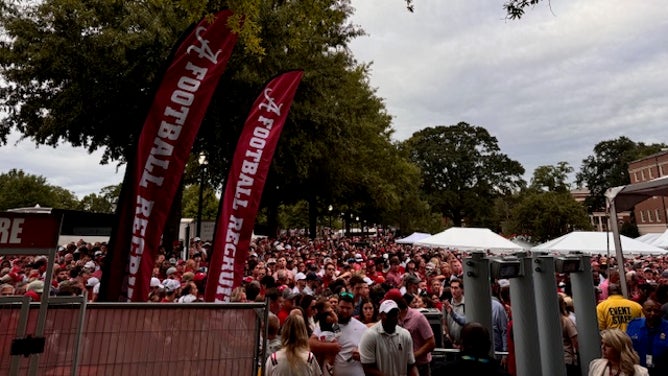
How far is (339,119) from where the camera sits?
19625mm

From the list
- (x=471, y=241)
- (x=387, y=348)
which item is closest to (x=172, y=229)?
(x=471, y=241)

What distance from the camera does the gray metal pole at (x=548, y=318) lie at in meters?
4.21

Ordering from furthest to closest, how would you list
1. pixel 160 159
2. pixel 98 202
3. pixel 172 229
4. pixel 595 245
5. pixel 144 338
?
pixel 98 202 → pixel 172 229 → pixel 595 245 → pixel 160 159 → pixel 144 338

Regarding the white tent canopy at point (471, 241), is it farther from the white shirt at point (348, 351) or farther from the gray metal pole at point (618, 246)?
the white shirt at point (348, 351)

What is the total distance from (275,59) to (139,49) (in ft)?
17.3

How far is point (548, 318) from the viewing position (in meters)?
4.24

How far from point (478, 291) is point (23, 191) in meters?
91.2

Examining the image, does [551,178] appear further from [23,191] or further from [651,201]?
[23,191]

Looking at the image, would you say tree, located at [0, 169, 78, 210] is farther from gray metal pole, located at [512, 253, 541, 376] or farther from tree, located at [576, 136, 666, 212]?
tree, located at [576, 136, 666, 212]

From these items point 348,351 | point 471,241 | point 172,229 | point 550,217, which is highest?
point 550,217

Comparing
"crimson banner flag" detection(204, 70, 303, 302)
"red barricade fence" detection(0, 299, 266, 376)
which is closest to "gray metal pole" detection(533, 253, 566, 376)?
"red barricade fence" detection(0, 299, 266, 376)

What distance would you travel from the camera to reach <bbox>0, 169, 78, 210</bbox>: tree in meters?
71.1

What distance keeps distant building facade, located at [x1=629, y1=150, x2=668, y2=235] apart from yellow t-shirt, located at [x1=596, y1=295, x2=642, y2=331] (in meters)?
60.8

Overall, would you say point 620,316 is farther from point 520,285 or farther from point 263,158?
point 263,158
